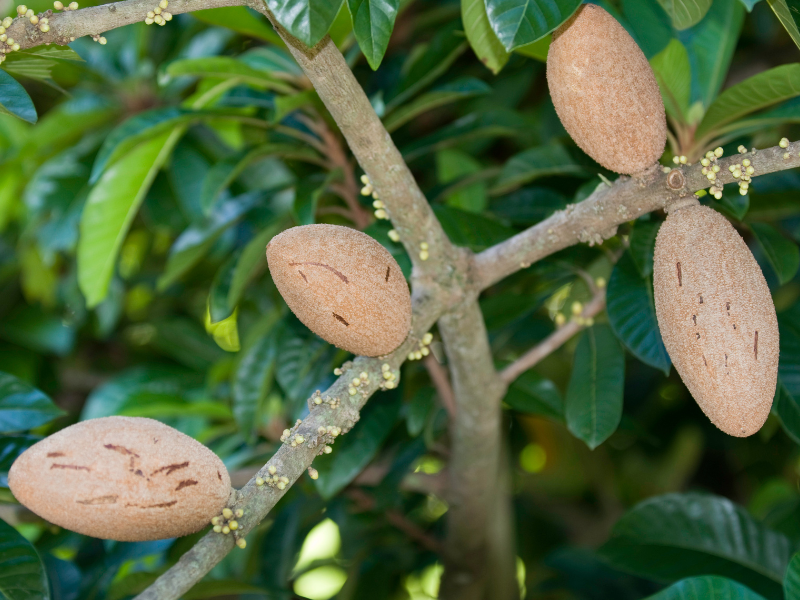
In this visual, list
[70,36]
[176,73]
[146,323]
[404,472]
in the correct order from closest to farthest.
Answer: [70,36] → [176,73] → [404,472] → [146,323]

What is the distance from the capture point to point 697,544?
106cm

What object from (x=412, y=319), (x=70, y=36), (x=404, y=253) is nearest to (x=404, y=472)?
(x=404, y=253)

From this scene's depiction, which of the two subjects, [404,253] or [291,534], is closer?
[404,253]

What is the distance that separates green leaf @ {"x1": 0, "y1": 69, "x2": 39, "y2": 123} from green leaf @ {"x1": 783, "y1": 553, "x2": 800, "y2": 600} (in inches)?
33.5

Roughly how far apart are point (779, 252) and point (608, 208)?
1.30ft

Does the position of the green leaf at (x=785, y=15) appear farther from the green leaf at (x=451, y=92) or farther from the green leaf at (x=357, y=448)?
the green leaf at (x=357, y=448)

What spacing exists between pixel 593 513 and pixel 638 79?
5.84 feet

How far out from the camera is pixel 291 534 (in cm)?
124

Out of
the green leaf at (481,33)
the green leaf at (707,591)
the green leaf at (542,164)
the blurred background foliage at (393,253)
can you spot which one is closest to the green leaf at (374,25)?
the blurred background foliage at (393,253)

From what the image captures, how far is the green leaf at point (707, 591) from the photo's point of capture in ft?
2.32

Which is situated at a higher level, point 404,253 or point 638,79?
point 638,79

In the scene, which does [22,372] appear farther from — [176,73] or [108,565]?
[176,73]

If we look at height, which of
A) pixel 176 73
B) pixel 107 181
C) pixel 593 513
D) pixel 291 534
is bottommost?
pixel 593 513

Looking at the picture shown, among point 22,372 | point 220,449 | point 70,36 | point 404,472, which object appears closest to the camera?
point 70,36
